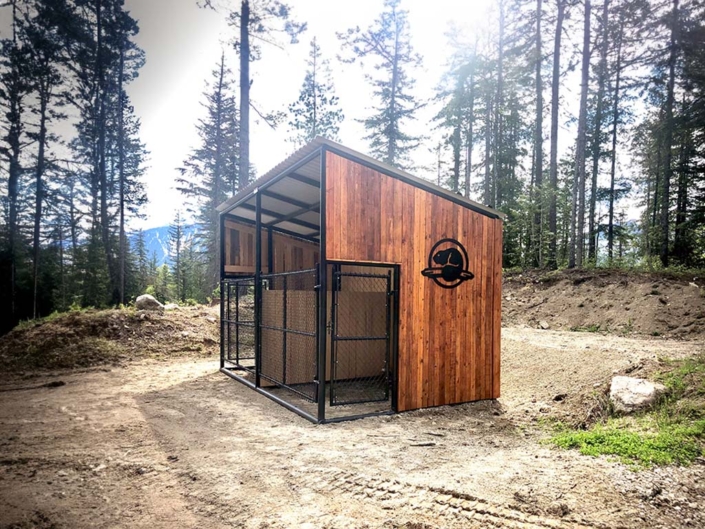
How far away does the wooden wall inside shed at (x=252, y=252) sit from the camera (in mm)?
8969

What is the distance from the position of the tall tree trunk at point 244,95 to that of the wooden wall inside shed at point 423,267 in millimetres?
7726

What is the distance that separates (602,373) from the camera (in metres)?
6.08

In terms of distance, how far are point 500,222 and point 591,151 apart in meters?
16.8

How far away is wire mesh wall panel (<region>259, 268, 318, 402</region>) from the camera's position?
Answer: 6340 mm

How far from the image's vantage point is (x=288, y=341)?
6.59m

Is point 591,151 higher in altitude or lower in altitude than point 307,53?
lower

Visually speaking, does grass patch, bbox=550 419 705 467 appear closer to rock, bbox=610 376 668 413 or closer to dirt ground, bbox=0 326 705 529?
dirt ground, bbox=0 326 705 529

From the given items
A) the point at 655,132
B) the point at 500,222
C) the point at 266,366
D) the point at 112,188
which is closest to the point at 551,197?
the point at 655,132

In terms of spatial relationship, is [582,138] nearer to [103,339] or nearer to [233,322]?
[233,322]

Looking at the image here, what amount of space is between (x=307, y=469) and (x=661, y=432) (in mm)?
3601

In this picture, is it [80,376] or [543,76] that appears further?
[543,76]

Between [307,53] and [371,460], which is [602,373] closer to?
[371,460]

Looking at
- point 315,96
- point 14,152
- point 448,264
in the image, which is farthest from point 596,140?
point 14,152

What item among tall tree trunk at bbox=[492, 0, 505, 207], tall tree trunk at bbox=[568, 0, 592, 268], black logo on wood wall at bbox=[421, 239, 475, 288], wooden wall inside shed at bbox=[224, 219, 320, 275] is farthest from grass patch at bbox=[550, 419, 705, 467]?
tall tree trunk at bbox=[492, 0, 505, 207]
